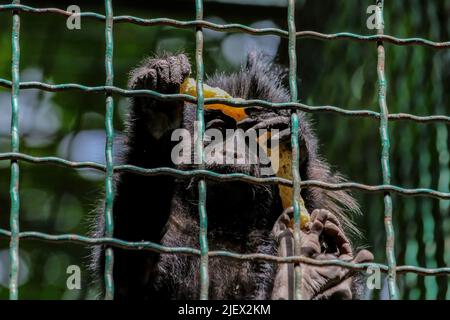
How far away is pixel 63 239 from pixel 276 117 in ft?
3.90

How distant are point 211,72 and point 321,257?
2200 millimetres

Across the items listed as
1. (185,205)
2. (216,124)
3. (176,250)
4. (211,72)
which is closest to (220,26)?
(176,250)

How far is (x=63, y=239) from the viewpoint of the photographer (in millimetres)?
2111

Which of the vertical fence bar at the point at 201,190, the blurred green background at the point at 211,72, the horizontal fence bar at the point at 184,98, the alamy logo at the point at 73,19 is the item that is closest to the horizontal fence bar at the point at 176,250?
the vertical fence bar at the point at 201,190

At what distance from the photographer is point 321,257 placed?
8.03 ft

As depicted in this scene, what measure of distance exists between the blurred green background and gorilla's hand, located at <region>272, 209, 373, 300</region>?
120 cm

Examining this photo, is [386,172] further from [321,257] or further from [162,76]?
[162,76]

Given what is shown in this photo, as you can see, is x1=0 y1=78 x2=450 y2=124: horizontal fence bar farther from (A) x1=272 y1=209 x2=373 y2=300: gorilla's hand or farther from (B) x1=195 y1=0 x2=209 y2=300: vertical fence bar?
(A) x1=272 y1=209 x2=373 y2=300: gorilla's hand

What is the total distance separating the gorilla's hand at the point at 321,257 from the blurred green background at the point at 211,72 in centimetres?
120
